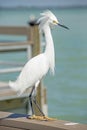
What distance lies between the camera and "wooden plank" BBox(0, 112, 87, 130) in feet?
10.3

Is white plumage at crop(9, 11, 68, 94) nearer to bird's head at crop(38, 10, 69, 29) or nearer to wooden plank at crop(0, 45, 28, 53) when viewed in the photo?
bird's head at crop(38, 10, 69, 29)

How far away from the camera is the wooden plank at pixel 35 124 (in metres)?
3.15

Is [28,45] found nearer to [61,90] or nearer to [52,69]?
[52,69]

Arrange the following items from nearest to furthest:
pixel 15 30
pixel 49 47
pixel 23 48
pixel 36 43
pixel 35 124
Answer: pixel 35 124 → pixel 49 47 → pixel 36 43 → pixel 23 48 → pixel 15 30

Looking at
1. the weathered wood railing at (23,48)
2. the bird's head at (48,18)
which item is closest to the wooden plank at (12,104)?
the weathered wood railing at (23,48)

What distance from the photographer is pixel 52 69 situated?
4324mm

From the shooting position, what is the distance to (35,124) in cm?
330

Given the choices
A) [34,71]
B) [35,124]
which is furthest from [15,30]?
[35,124]

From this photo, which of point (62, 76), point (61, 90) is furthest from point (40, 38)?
point (62, 76)

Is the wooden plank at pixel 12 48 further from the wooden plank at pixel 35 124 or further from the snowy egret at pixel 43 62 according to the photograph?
the wooden plank at pixel 35 124

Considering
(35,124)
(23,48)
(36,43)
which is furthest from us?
(23,48)

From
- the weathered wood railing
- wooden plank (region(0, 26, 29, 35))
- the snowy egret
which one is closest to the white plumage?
the snowy egret

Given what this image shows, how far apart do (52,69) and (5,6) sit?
421ft

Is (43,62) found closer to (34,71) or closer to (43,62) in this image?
(43,62)
